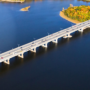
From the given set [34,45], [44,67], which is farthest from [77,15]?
[44,67]

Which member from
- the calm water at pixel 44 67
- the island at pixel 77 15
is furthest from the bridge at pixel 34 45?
the island at pixel 77 15

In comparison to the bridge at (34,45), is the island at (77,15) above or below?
above

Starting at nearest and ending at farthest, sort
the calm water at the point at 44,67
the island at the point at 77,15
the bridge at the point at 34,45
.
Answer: the calm water at the point at 44,67, the bridge at the point at 34,45, the island at the point at 77,15

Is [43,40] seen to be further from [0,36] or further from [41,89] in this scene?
[41,89]

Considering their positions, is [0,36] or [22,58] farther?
[0,36]

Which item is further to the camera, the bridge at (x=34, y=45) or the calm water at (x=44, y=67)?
the bridge at (x=34, y=45)

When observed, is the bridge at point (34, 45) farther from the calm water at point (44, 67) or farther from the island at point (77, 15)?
the island at point (77, 15)

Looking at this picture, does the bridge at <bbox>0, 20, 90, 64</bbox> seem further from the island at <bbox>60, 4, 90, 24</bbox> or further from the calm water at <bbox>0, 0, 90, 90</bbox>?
the island at <bbox>60, 4, 90, 24</bbox>

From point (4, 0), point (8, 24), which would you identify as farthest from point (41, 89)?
point (4, 0)

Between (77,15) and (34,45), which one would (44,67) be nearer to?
(34,45)

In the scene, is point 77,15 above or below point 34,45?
above

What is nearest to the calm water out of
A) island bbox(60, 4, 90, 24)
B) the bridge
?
the bridge
